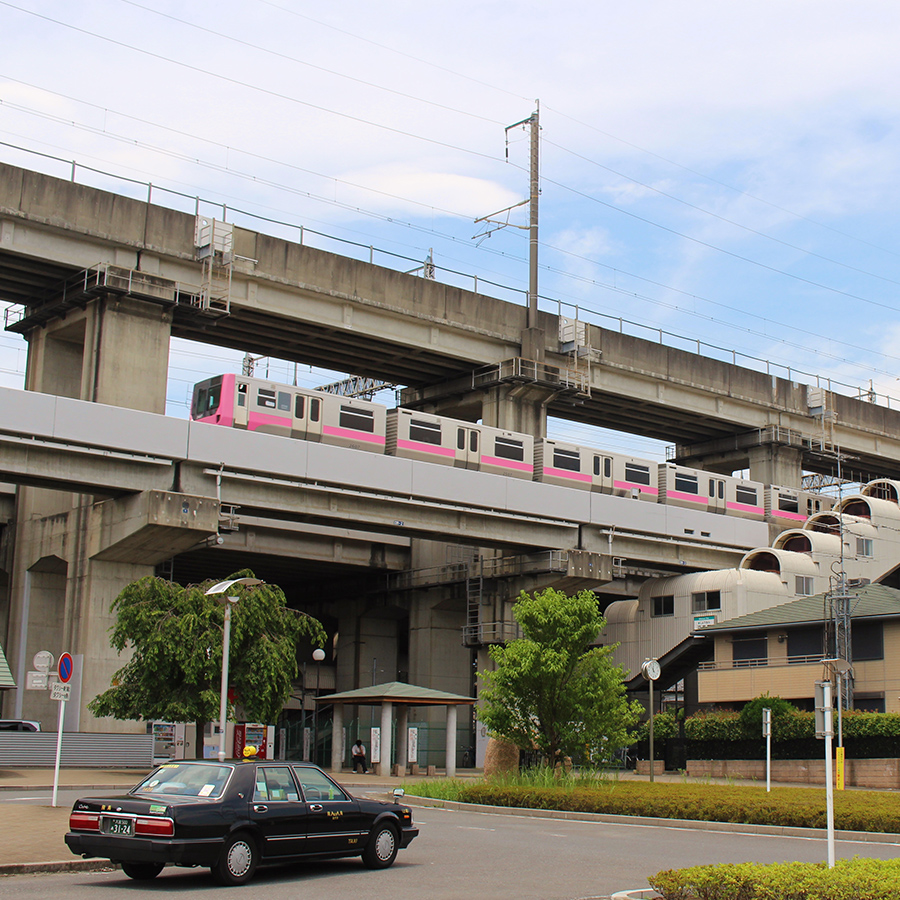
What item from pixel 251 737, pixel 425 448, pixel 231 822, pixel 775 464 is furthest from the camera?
pixel 775 464

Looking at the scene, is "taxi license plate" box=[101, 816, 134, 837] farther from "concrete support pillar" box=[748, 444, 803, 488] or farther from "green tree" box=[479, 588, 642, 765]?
"concrete support pillar" box=[748, 444, 803, 488]

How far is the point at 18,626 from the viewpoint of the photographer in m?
45.9

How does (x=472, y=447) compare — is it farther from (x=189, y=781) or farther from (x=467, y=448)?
(x=189, y=781)

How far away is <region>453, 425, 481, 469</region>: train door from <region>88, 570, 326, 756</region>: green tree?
50.7ft

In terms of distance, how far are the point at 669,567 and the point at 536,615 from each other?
2764 cm

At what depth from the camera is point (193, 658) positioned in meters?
33.8

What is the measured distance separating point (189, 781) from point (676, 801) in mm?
12439

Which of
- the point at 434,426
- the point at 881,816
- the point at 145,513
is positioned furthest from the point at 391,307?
the point at 881,816

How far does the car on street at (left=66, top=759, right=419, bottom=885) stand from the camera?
13133 millimetres

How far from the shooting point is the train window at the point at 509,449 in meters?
50.8

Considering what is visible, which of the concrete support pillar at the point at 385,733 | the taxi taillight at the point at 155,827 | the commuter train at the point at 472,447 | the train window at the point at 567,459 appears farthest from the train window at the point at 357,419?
the taxi taillight at the point at 155,827

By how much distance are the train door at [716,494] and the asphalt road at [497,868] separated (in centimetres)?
3780

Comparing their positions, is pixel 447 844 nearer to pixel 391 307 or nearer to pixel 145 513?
pixel 145 513

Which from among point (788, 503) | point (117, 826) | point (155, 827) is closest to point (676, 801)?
point (155, 827)
